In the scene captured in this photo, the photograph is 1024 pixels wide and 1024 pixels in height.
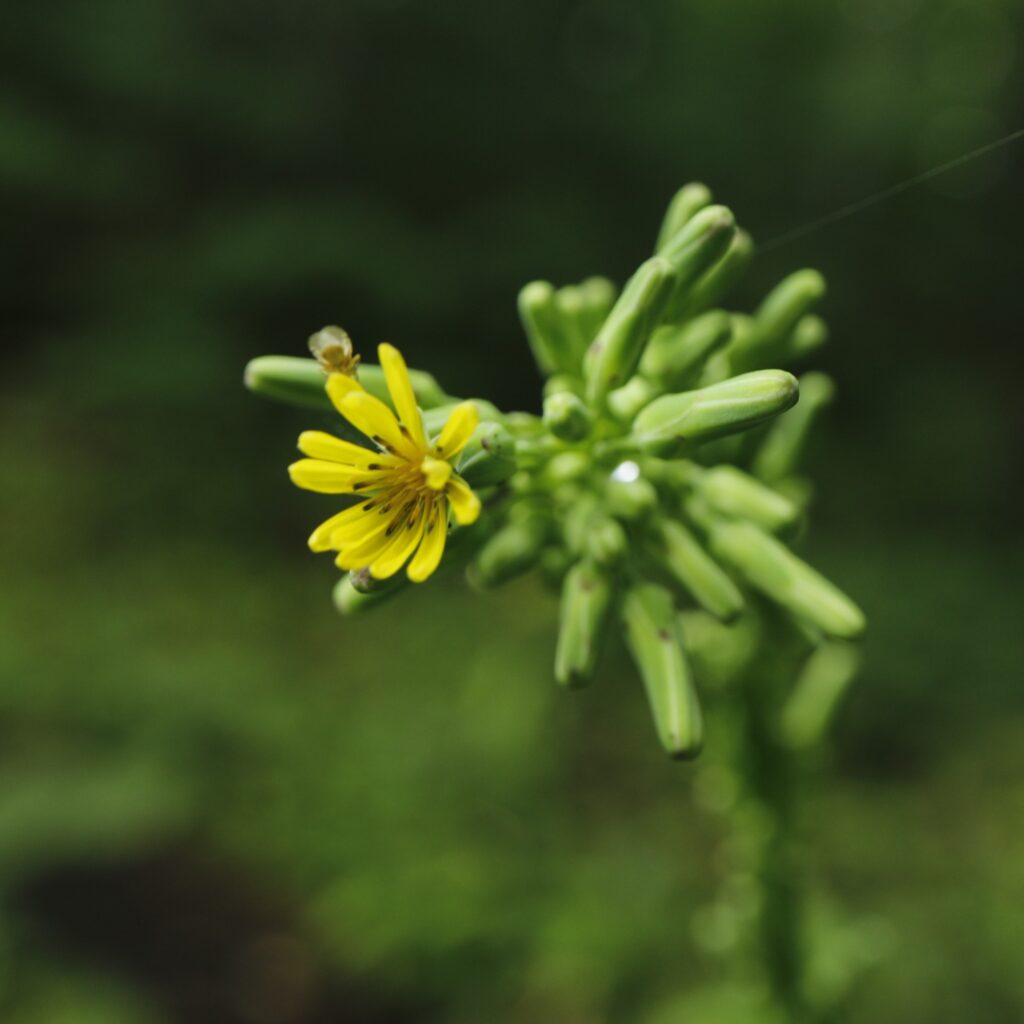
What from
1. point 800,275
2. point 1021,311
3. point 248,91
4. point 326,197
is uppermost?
point 248,91

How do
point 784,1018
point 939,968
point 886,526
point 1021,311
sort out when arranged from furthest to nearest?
point 1021,311, point 886,526, point 939,968, point 784,1018

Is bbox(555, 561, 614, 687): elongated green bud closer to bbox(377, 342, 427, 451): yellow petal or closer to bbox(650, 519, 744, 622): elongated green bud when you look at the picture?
bbox(650, 519, 744, 622): elongated green bud

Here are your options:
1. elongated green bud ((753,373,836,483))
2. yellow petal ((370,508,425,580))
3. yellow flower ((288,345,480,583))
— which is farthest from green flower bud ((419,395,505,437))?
elongated green bud ((753,373,836,483))

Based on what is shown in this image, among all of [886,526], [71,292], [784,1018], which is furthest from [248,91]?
[784,1018]

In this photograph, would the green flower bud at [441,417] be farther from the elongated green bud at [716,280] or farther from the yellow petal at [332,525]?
the elongated green bud at [716,280]

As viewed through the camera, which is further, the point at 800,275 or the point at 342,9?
the point at 342,9

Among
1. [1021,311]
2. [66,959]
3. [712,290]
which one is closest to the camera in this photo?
[712,290]

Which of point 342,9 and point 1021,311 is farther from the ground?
point 342,9

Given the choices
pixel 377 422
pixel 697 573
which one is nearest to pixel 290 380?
pixel 377 422

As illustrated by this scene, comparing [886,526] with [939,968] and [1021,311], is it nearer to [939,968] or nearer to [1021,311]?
[1021,311]

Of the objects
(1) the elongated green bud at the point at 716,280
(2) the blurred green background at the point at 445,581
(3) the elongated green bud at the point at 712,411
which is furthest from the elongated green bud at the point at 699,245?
(2) the blurred green background at the point at 445,581
